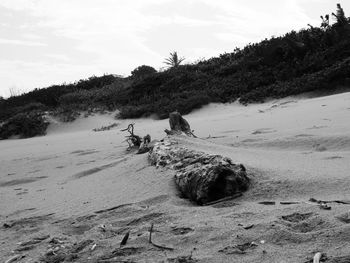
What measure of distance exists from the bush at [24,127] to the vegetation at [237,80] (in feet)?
2.37

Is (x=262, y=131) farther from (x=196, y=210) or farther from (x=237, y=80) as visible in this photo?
(x=237, y=80)

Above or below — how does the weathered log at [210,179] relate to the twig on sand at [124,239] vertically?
above

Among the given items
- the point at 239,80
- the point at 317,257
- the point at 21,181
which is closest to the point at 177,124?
the point at 21,181

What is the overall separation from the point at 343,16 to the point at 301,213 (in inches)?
611

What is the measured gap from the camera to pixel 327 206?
2607mm

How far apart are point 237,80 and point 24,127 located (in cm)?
737

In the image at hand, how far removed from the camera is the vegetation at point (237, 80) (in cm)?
1272

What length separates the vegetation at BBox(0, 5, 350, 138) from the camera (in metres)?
12.7

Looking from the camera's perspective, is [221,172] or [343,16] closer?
[221,172]

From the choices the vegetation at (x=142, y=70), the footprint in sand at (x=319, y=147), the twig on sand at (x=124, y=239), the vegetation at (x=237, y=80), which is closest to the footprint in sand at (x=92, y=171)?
the footprint in sand at (x=319, y=147)

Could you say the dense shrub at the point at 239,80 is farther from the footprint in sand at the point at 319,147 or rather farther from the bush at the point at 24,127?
the footprint in sand at the point at 319,147

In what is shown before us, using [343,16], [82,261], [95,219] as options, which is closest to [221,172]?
[95,219]

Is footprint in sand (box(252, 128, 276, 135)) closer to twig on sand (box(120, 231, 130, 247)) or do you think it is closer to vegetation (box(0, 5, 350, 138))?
twig on sand (box(120, 231, 130, 247))

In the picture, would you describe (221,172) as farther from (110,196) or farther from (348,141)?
(348,141)
